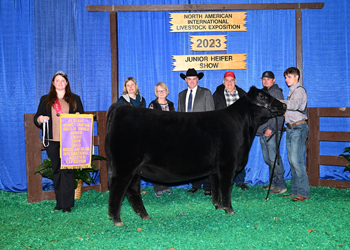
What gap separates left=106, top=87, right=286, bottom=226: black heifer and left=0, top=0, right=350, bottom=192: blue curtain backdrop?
239 centimetres

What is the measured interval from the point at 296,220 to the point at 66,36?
17.4ft

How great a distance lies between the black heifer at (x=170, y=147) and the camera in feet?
11.8

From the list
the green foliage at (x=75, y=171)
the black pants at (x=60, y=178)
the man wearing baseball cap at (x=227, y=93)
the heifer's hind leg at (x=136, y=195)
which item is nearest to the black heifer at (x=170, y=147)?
the heifer's hind leg at (x=136, y=195)

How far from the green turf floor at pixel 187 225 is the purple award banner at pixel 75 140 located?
79 centimetres

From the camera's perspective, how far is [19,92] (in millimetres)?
6059

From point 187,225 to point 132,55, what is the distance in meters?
3.83

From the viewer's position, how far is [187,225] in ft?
12.2

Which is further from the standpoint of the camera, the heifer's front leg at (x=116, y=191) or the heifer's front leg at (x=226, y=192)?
the heifer's front leg at (x=226, y=192)

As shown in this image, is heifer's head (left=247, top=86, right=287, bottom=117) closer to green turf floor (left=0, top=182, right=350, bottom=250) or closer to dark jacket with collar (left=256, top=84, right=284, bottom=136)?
dark jacket with collar (left=256, top=84, right=284, bottom=136)

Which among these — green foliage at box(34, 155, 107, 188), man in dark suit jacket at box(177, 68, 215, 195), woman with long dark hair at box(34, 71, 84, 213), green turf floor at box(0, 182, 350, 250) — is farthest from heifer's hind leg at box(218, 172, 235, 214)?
green foliage at box(34, 155, 107, 188)

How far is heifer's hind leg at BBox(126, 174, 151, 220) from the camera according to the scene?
156 inches

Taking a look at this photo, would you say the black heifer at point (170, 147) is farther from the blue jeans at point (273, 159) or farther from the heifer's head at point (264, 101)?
the blue jeans at point (273, 159)

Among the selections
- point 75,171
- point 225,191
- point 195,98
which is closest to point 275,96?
point 195,98

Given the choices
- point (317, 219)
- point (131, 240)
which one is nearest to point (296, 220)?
point (317, 219)
